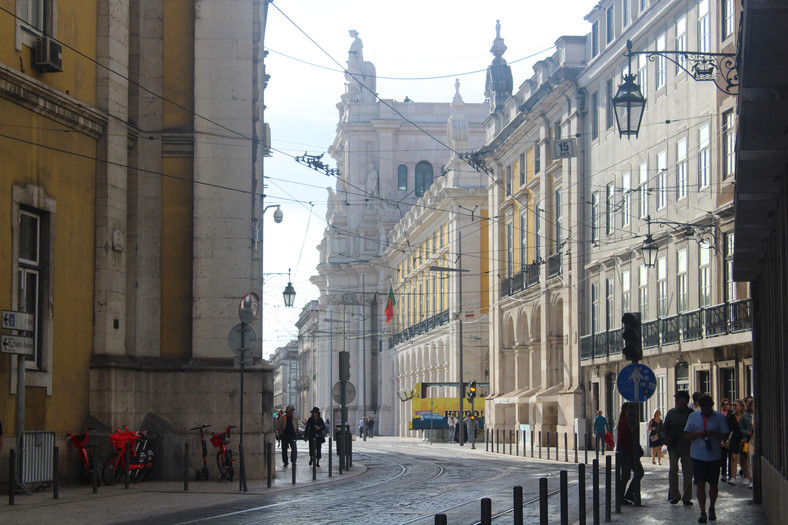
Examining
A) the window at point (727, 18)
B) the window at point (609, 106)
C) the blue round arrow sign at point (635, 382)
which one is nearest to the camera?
the blue round arrow sign at point (635, 382)

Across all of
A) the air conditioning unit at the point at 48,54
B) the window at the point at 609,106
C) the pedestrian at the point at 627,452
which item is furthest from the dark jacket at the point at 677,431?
the window at the point at 609,106

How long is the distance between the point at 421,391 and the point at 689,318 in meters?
33.8

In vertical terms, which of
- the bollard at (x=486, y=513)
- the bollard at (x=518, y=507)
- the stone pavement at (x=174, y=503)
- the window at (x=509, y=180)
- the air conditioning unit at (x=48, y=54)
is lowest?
the stone pavement at (x=174, y=503)

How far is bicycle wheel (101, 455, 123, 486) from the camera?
2230 cm

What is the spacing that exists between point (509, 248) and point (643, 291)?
704 inches

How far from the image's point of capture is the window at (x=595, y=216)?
44938 millimetres

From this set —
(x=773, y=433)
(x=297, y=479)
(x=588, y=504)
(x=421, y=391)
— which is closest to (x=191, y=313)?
Answer: (x=297, y=479)

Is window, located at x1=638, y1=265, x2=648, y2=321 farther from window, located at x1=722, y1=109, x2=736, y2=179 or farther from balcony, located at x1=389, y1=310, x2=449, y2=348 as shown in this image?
balcony, located at x1=389, y1=310, x2=449, y2=348

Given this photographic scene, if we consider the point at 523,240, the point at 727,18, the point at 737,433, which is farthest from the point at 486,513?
the point at 523,240

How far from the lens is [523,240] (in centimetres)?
5534

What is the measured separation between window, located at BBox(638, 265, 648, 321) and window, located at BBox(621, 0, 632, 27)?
28.3ft

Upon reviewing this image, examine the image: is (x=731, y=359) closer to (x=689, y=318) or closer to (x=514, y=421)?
(x=689, y=318)

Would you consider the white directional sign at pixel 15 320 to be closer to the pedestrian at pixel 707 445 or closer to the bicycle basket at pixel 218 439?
the bicycle basket at pixel 218 439

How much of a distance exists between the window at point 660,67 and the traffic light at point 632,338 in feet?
74.6
